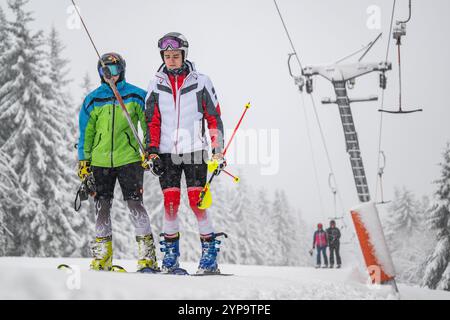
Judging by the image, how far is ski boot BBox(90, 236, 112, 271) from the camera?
17.5 feet

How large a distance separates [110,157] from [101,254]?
3.76ft

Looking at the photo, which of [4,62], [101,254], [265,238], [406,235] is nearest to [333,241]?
[101,254]

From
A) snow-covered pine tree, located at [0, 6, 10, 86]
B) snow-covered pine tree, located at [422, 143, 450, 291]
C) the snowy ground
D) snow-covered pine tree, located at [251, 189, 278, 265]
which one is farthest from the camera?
snow-covered pine tree, located at [251, 189, 278, 265]

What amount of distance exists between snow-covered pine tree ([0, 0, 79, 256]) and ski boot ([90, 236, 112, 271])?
13.4 m

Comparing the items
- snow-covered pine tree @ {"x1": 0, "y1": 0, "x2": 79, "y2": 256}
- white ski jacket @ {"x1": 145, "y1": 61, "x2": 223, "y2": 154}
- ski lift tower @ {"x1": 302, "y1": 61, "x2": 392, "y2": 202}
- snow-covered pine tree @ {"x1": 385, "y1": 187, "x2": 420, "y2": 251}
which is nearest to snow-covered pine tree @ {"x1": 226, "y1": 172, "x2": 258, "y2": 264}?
snow-covered pine tree @ {"x1": 385, "y1": 187, "x2": 420, "y2": 251}

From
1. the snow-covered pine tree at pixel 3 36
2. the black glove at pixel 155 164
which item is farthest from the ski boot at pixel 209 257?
the snow-covered pine tree at pixel 3 36

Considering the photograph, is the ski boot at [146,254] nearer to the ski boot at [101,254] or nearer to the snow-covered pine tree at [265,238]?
the ski boot at [101,254]

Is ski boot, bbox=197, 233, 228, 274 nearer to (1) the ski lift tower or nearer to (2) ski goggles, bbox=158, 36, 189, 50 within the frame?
(1) the ski lift tower

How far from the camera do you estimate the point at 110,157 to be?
5457 mm

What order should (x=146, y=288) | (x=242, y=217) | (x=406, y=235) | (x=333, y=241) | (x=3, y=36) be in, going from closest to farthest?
(x=146, y=288) < (x=333, y=241) < (x=3, y=36) < (x=242, y=217) < (x=406, y=235)

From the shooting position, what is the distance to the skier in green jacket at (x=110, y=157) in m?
5.46

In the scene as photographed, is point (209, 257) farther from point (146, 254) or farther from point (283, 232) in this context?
point (283, 232)
